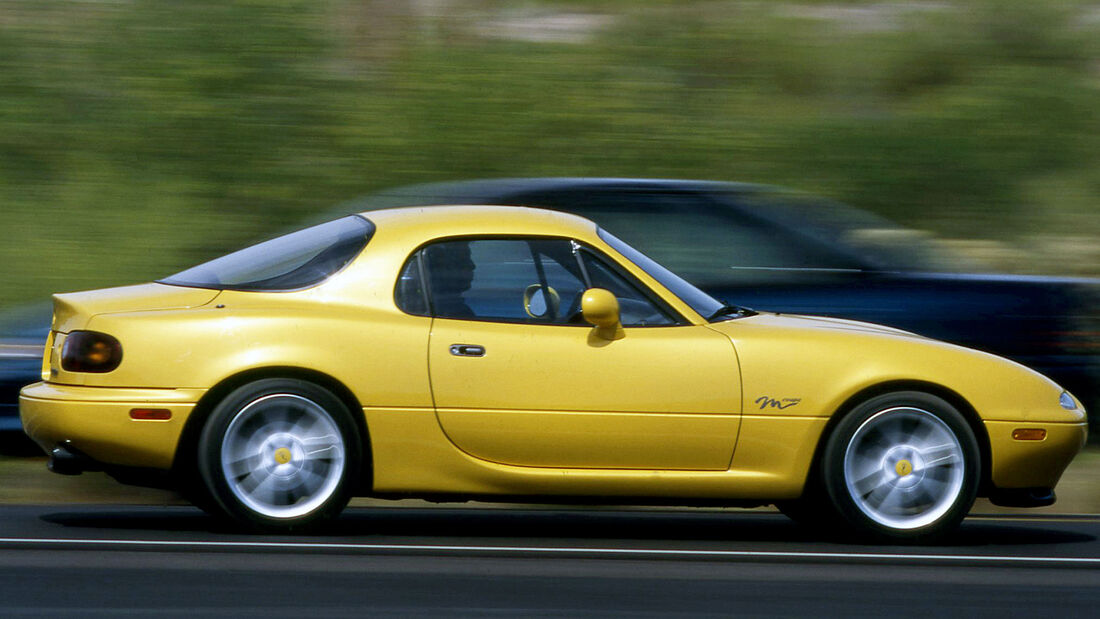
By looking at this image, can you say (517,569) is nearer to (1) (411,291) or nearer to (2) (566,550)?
(2) (566,550)

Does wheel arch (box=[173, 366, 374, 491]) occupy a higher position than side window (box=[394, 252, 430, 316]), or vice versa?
side window (box=[394, 252, 430, 316])

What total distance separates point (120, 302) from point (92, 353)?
10.3 inches

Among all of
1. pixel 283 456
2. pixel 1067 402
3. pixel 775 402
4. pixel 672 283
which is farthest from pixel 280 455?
pixel 1067 402

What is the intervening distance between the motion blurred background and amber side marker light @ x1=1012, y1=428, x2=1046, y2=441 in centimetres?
667

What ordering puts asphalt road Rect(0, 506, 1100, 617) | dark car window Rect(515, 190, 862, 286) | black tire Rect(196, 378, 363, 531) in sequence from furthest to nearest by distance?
1. dark car window Rect(515, 190, 862, 286)
2. black tire Rect(196, 378, 363, 531)
3. asphalt road Rect(0, 506, 1100, 617)

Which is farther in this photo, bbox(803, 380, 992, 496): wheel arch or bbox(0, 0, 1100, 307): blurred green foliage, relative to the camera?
bbox(0, 0, 1100, 307): blurred green foliage

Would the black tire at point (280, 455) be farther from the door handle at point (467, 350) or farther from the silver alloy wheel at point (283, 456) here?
the door handle at point (467, 350)

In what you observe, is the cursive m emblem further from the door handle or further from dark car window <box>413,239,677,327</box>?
the door handle

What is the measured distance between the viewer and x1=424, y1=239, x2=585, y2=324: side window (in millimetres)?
6758

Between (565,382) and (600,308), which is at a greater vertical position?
(600,308)

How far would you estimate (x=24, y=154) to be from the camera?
621 inches

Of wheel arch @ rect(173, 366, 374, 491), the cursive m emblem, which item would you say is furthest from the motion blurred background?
wheel arch @ rect(173, 366, 374, 491)

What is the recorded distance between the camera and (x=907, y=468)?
6.79 metres

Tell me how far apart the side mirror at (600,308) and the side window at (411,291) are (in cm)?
63
